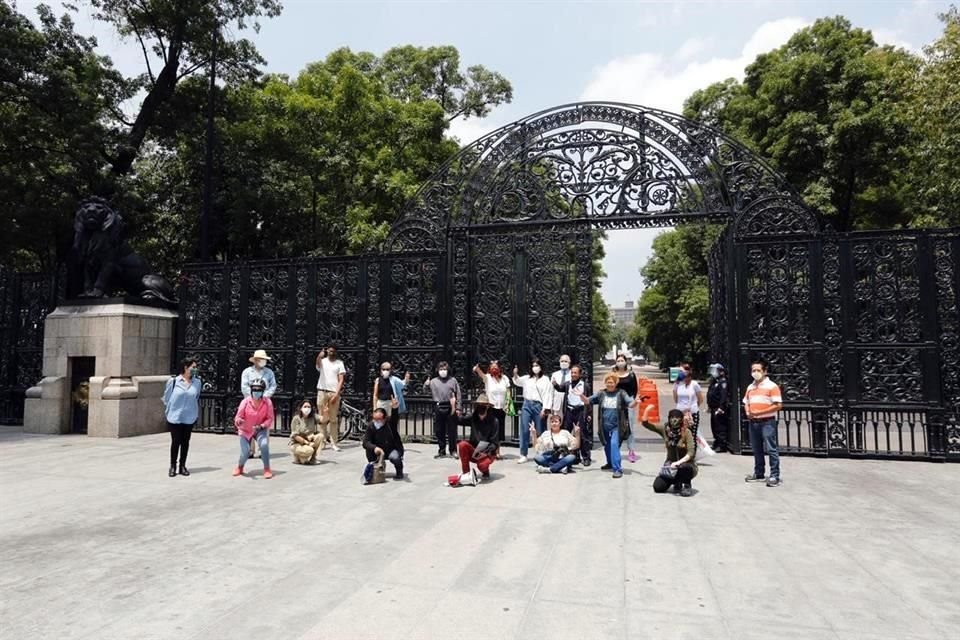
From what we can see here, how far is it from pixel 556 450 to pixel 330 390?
4.34 metres

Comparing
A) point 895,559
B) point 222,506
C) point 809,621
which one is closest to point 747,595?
point 809,621

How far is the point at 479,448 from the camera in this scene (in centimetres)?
762

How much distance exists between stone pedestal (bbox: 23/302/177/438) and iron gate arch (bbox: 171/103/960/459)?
1.17 metres

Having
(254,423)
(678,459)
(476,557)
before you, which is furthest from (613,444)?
(254,423)

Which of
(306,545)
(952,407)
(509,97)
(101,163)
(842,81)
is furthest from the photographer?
(509,97)

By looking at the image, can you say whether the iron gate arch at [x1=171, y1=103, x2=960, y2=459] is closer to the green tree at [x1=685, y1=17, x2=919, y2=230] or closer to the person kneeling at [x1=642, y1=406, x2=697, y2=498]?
the person kneeling at [x1=642, y1=406, x2=697, y2=498]

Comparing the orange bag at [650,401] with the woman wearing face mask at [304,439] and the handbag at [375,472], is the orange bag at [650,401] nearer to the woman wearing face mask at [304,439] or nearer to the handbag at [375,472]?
the handbag at [375,472]

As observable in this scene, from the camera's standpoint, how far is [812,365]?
9.44 m

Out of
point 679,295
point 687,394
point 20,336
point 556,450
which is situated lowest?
point 556,450

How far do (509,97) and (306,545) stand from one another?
27.7m

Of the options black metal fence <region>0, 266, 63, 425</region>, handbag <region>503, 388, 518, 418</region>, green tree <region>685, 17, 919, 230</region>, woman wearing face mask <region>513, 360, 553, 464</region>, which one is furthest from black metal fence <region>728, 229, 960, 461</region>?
black metal fence <region>0, 266, 63, 425</region>

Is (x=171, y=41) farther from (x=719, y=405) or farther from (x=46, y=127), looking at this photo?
(x=719, y=405)

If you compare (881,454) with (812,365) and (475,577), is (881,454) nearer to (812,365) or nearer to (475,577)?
(812,365)

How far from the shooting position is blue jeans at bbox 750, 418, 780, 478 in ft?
24.3
